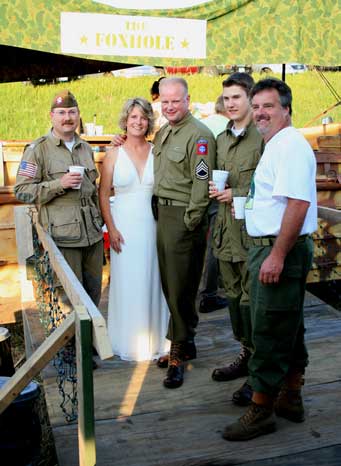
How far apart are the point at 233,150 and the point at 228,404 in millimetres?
1410

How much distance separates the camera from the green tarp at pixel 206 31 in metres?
4.64

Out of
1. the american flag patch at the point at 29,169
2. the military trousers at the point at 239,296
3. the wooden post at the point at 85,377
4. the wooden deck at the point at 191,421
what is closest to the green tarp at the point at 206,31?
the american flag patch at the point at 29,169

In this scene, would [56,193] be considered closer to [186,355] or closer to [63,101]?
[63,101]

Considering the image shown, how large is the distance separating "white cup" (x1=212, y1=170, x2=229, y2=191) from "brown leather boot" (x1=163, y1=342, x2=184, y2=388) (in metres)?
1.08

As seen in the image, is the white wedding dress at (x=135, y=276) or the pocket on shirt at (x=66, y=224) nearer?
the pocket on shirt at (x=66, y=224)

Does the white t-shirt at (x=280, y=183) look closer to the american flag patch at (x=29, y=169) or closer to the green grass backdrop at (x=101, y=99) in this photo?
the american flag patch at (x=29, y=169)

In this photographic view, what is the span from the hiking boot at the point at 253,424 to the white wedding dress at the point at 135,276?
43.9 inches

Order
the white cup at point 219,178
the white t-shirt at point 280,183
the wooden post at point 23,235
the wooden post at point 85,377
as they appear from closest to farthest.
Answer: the wooden post at point 85,377 < the white t-shirt at point 280,183 < the white cup at point 219,178 < the wooden post at point 23,235

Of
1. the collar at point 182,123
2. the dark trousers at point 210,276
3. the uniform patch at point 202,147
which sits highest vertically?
the collar at point 182,123

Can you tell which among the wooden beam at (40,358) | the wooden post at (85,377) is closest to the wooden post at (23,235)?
the wooden beam at (40,358)

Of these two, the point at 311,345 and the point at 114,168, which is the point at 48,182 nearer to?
the point at 114,168

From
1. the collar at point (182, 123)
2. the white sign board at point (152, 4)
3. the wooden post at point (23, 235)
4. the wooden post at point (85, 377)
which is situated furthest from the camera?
the white sign board at point (152, 4)

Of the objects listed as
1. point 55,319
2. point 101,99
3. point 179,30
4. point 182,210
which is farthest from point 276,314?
point 101,99

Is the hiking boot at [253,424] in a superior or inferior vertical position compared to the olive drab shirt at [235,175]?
inferior
